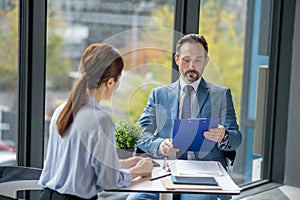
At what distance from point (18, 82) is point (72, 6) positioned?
43cm

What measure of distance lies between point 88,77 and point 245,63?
6.37 ft

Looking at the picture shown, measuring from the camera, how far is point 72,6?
8.09ft

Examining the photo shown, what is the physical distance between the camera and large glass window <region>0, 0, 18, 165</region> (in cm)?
228

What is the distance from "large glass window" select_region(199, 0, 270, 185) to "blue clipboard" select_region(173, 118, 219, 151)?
1336 mm

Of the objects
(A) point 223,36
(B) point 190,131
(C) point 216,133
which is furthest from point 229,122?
(A) point 223,36

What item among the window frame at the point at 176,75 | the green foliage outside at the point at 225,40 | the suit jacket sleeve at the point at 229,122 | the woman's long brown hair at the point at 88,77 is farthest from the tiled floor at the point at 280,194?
the woman's long brown hair at the point at 88,77

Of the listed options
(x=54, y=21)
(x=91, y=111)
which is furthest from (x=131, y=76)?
(x=54, y=21)

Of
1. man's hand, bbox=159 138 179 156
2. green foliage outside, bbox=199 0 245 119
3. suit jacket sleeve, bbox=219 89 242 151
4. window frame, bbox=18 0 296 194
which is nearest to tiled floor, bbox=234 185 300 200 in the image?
window frame, bbox=18 0 296 194

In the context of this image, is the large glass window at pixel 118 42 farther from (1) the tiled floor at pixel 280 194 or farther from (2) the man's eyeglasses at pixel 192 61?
(1) the tiled floor at pixel 280 194

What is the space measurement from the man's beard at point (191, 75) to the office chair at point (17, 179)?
694 mm

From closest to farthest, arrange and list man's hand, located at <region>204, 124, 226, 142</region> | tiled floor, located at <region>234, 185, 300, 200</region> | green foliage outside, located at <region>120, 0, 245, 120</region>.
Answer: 1. man's hand, located at <region>204, 124, 226, 142</region>
2. green foliage outside, located at <region>120, 0, 245, 120</region>
3. tiled floor, located at <region>234, 185, 300, 200</region>

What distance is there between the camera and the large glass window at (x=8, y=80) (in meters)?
2.28

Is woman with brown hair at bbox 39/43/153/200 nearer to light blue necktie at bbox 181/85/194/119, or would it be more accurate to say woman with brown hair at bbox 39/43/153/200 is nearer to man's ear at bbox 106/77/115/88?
man's ear at bbox 106/77/115/88

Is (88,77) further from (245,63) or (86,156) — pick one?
(245,63)
